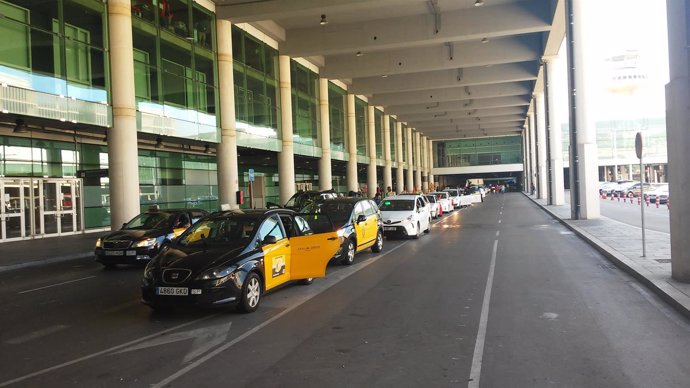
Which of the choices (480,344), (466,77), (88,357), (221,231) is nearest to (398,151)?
(466,77)

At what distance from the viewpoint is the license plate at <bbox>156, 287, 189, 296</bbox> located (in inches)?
278

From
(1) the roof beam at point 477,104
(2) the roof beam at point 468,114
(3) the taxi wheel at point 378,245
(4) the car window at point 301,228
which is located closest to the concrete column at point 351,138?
(1) the roof beam at point 477,104

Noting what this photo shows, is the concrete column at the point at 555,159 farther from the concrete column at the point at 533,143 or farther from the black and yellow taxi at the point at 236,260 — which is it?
the black and yellow taxi at the point at 236,260

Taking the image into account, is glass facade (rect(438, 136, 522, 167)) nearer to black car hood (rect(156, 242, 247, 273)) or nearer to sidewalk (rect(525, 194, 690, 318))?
sidewalk (rect(525, 194, 690, 318))

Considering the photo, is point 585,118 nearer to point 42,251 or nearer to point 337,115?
point 42,251

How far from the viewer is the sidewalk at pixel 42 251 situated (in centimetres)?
1429

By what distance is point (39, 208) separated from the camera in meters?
22.1

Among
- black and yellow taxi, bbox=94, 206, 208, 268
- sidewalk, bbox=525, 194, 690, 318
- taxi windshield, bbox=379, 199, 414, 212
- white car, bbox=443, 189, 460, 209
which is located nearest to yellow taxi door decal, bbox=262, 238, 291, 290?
black and yellow taxi, bbox=94, 206, 208, 268

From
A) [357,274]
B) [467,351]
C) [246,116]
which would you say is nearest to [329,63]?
[246,116]

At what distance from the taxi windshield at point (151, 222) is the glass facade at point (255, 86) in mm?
13031

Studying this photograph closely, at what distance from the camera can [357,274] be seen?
36.0ft

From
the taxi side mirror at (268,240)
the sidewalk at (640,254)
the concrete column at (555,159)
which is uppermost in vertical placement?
the concrete column at (555,159)

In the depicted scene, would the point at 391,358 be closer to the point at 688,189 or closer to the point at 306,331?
the point at 306,331

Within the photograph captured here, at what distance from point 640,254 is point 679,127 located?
4.37m
